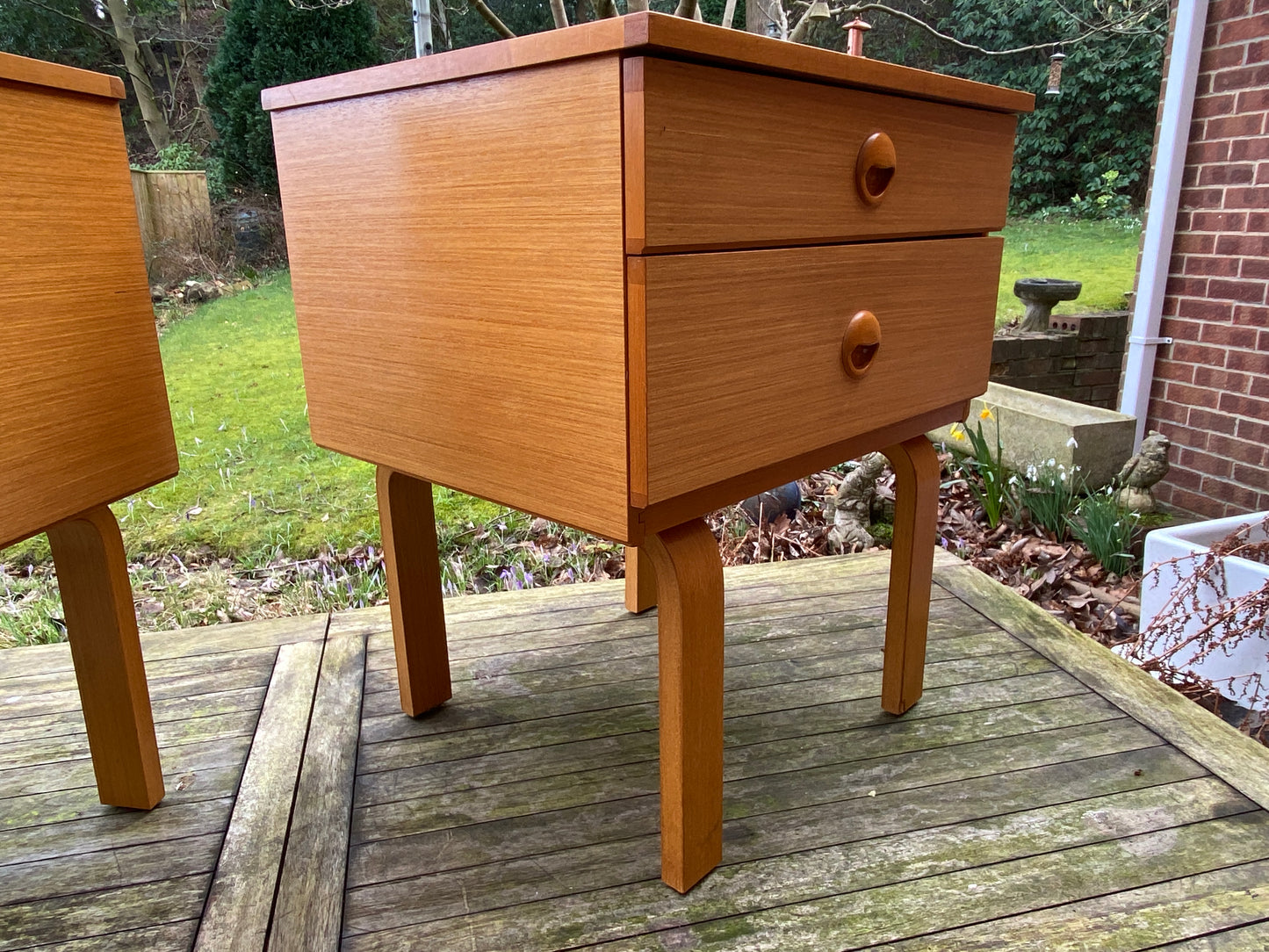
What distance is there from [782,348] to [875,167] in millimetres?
275

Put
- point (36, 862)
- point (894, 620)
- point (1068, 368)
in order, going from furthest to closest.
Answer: point (1068, 368), point (894, 620), point (36, 862)

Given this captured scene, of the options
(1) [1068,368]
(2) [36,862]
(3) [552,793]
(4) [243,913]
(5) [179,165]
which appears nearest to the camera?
(4) [243,913]

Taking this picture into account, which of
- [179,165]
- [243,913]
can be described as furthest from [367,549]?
[179,165]

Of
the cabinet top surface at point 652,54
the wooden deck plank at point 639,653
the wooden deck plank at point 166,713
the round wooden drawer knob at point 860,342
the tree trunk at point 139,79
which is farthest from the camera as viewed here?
the tree trunk at point 139,79

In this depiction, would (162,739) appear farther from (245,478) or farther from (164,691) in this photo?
(245,478)

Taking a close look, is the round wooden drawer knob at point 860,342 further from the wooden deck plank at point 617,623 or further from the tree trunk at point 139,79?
the tree trunk at point 139,79

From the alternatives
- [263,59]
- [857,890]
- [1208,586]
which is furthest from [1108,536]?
[263,59]

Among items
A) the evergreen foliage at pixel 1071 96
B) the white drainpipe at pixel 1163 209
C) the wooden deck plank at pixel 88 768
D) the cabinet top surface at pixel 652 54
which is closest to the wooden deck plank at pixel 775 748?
the wooden deck plank at pixel 88 768

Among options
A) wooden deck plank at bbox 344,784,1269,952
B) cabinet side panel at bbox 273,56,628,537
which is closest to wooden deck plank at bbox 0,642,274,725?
cabinet side panel at bbox 273,56,628,537

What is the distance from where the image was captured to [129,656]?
1193 millimetres

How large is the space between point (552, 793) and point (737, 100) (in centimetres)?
97

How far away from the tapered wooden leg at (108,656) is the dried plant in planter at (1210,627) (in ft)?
5.88

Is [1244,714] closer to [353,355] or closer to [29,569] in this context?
[353,355]

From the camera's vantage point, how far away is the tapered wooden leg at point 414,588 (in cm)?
138
